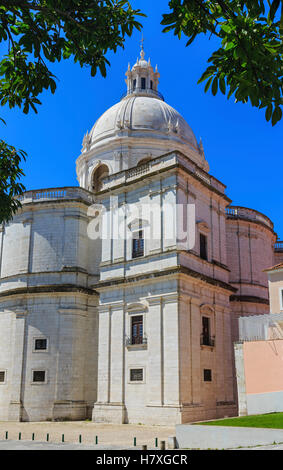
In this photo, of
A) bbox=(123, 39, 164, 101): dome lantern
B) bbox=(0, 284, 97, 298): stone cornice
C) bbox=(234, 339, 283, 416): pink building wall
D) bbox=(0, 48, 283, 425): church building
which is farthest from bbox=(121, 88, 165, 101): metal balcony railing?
bbox=(234, 339, 283, 416): pink building wall

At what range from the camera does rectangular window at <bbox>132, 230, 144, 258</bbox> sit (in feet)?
99.2

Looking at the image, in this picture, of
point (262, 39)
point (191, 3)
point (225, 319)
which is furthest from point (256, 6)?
point (225, 319)

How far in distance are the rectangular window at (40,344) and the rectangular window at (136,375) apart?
7694mm

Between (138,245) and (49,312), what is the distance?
857 centimetres

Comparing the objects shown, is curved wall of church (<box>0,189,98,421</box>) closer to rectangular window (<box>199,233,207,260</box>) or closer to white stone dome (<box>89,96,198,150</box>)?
white stone dome (<box>89,96,198,150</box>)

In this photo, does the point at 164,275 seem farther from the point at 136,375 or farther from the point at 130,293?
the point at 136,375

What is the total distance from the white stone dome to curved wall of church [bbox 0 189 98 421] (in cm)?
851

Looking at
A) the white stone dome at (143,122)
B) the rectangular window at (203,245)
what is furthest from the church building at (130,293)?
the white stone dome at (143,122)

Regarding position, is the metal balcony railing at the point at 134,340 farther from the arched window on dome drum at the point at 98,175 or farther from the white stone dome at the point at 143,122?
the white stone dome at the point at 143,122

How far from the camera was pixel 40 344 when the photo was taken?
3328 cm

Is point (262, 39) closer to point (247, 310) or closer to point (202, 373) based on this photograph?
point (202, 373)

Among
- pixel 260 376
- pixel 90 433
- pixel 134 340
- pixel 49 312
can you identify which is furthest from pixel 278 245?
pixel 90 433

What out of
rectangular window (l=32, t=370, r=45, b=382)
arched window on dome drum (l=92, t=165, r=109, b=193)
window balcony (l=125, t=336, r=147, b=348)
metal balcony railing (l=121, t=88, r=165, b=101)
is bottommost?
rectangular window (l=32, t=370, r=45, b=382)

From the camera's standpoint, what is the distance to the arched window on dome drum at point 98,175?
4247cm
